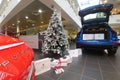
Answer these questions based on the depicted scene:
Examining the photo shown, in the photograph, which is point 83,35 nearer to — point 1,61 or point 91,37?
point 91,37

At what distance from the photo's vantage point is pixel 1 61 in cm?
61

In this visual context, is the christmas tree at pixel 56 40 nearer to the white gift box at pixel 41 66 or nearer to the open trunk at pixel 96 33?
the open trunk at pixel 96 33

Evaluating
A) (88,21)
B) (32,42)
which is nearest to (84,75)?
(88,21)

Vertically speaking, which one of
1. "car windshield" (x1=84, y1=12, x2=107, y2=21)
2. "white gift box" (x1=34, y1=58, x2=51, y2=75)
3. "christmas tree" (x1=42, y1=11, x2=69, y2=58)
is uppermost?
"car windshield" (x1=84, y1=12, x2=107, y2=21)

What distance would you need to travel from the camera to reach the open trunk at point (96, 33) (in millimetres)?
4621

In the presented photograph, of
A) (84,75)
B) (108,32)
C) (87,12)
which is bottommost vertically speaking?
(84,75)

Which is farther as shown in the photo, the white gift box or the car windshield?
the car windshield

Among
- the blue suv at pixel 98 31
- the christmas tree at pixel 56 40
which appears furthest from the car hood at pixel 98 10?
the christmas tree at pixel 56 40

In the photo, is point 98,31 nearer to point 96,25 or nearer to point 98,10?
point 96,25

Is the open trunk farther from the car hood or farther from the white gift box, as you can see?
the white gift box

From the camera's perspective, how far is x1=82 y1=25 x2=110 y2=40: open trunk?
4.62 meters

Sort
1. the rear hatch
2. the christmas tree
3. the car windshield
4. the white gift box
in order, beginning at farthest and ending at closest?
the car windshield → the rear hatch → the christmas tree → the white gift box

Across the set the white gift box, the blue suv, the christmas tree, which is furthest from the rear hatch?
the white gift box

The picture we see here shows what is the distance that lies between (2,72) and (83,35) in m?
4.88
